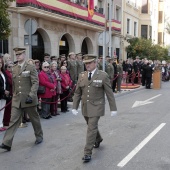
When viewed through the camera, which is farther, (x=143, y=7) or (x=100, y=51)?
(x=143, y=7)

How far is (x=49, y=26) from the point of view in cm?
2028

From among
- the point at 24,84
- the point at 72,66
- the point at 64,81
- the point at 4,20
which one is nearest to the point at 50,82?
the point at 64,81

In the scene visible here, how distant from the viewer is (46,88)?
950cm

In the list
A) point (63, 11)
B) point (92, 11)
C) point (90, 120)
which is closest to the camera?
point (90, 120)

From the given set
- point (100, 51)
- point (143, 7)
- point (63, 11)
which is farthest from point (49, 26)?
point (143, 7)

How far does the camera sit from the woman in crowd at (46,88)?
9.36m

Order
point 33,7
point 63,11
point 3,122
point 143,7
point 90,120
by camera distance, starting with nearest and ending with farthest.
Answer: point 90,120 → point 3,122 → point 33,7 → point 63,11 → point 143,7

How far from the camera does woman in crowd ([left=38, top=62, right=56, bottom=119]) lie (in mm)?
9359

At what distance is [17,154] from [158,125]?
4.06 m

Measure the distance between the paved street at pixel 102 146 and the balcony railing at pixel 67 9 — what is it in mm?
9475

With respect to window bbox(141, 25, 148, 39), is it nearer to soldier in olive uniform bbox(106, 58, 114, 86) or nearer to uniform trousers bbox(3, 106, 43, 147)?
soldier in olive uniform bbox(106, 58, 114, 86)

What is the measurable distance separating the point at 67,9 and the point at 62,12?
Result: 0.65 metres

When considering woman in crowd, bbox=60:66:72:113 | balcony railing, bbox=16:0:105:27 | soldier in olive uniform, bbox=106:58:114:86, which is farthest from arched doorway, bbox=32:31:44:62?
woman in crowd, bbox=60:66:72:113

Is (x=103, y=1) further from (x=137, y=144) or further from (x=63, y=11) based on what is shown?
(x=137, y=144)
